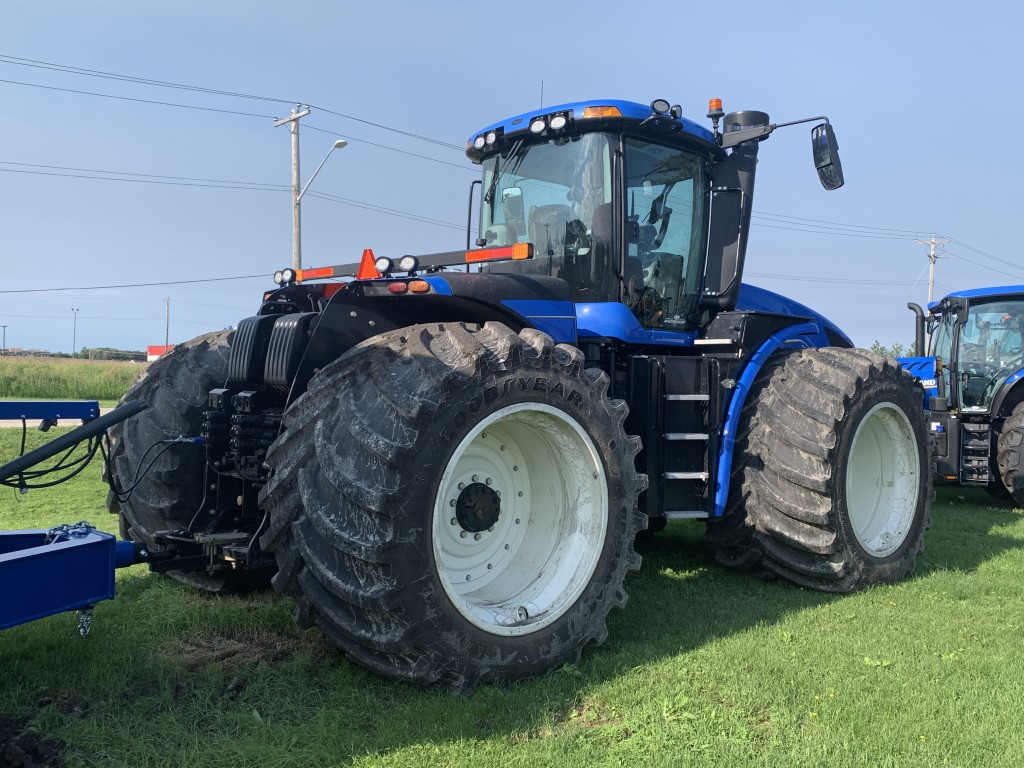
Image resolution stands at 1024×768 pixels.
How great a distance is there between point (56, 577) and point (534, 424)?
205 centimetres

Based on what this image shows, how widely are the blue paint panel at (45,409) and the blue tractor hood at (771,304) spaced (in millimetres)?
4233

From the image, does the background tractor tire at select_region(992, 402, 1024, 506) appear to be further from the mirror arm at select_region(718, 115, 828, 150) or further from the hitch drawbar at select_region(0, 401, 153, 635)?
the hitch drawbar at select_region(0, 401, 153, 635)

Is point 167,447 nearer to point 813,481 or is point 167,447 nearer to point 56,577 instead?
point 56,577

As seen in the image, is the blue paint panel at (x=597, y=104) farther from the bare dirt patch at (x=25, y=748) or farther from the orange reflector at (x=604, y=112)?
the bare dirt patch at (x=25, y=748)

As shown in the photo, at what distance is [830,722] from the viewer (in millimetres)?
3342

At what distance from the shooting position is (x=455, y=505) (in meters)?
3.88

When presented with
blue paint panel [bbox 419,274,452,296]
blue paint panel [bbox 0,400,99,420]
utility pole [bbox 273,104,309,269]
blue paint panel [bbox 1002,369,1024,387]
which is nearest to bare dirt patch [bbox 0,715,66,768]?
blue paint panel [bbox 0,400,99,420]

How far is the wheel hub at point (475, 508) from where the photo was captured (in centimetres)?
388

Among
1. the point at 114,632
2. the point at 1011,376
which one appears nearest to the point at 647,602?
the point at 114,632

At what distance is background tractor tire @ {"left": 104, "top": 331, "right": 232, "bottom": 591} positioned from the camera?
4.51m

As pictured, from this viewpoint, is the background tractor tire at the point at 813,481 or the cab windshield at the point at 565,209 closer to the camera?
the background tractor tire at the point at 813,481

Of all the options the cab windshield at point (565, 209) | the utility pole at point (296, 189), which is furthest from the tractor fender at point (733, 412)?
the utility pole at point (296, 189)

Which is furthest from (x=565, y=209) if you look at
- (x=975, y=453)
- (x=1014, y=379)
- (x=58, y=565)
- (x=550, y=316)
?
(x=1014, y=379)

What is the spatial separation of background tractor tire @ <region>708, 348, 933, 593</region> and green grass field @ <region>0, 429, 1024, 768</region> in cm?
33
